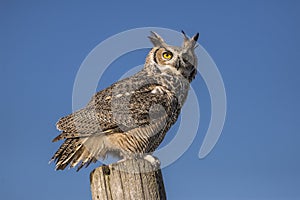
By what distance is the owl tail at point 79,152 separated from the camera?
14.5 feet

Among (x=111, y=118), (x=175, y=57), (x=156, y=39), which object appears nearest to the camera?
(x=111, y=118)

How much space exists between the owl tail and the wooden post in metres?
1.14

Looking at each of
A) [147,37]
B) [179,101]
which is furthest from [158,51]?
[179,101]

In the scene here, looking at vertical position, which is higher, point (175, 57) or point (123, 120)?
point (175, 57)

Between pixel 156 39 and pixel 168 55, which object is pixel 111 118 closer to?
pixel 168 55

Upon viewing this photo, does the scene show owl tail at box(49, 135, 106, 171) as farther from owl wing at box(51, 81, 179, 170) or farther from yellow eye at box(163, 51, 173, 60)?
yellow eye at box(163, 51, 173, 60)

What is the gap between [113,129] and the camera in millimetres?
4781

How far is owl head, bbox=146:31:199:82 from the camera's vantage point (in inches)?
227

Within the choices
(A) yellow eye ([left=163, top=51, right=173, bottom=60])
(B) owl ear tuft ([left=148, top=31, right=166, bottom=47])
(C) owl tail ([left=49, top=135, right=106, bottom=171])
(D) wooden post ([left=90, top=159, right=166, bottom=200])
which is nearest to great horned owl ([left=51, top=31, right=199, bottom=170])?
(C) owl tail ([left=49, top=135, right=106, bottom=171])

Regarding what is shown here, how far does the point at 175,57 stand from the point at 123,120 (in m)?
1.35

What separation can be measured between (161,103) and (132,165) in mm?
1803

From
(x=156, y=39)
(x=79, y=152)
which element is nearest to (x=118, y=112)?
(x=79, y=152)

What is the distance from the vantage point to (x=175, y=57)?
18.9ft

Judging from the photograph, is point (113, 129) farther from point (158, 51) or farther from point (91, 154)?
point (158, 51)
